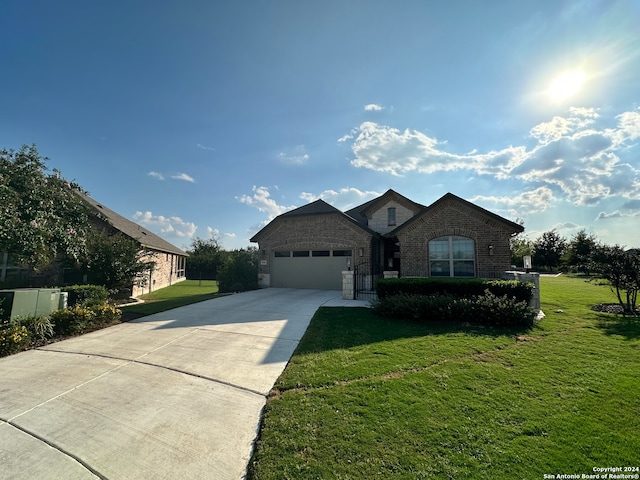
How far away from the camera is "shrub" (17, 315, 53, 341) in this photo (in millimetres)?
7773

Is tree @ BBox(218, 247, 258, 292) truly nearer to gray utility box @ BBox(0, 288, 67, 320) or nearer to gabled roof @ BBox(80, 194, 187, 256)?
gabled roof @ BBox(80, 194, 187, 256)

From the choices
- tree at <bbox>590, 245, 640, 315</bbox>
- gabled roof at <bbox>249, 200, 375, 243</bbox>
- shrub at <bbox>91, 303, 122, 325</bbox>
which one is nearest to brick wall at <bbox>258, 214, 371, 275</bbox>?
gabled roof at <bbox>249, 200, 375, 243</bbox>

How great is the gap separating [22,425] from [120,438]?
160 centimetres

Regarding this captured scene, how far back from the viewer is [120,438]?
12.0 ft

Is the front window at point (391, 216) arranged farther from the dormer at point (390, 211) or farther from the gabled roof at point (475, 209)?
the gabled roof at point (475, 209)

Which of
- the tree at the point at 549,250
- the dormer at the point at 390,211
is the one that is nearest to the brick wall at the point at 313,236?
the dormer at the point at 390,211

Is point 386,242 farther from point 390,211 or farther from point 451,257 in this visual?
point 451,257

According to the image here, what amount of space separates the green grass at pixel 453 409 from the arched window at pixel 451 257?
692cm

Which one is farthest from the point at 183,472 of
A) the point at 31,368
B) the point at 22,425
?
the point at 31,368

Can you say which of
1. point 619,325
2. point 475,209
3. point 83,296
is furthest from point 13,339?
point 475,209

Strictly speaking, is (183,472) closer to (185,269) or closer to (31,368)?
(31,368)

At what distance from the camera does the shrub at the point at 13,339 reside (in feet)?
22.6

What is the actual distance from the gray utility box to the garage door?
11737mm

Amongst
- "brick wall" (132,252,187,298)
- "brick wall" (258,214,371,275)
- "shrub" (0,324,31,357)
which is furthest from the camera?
"brick wall" (132,252,187,298)
